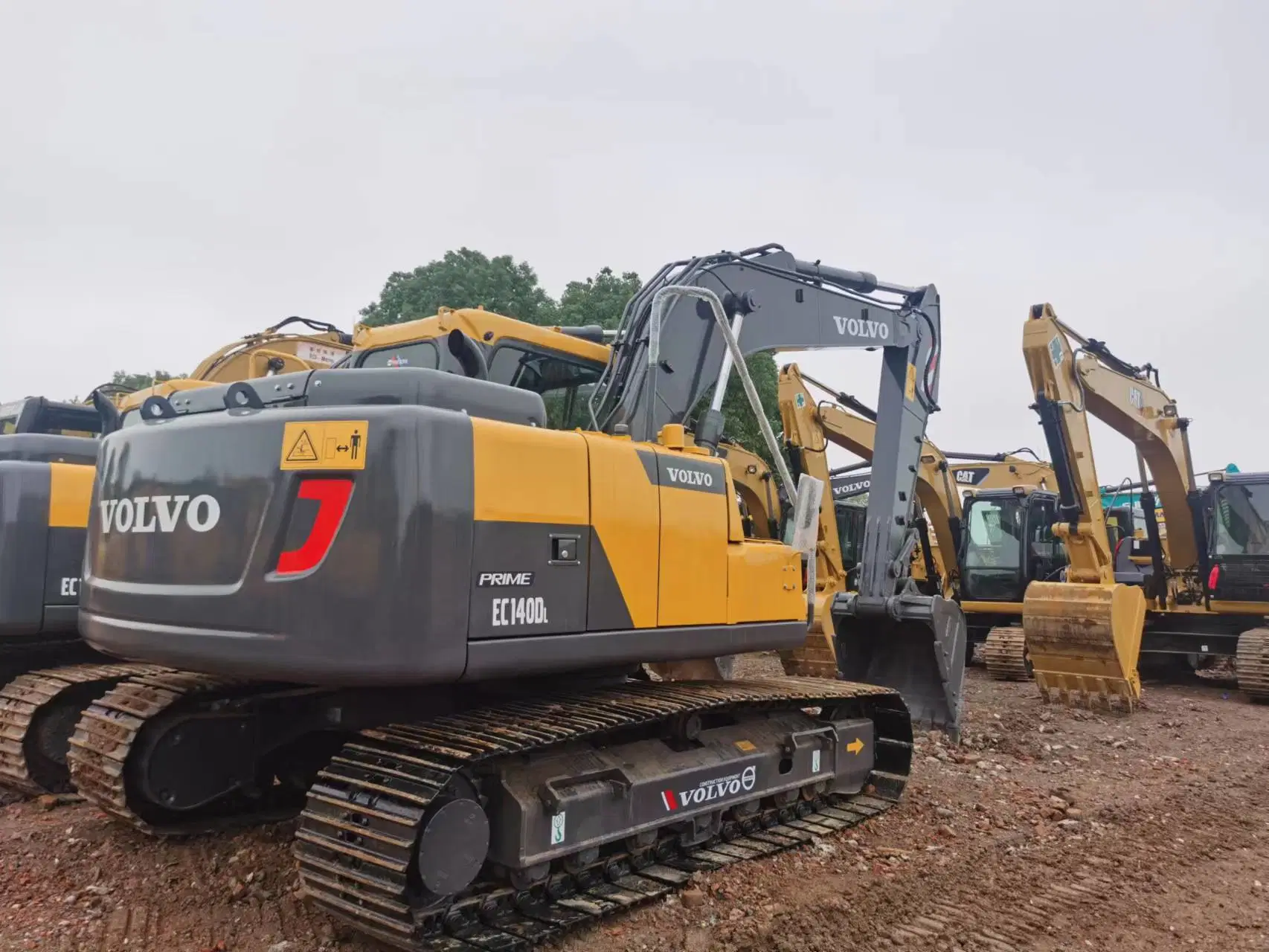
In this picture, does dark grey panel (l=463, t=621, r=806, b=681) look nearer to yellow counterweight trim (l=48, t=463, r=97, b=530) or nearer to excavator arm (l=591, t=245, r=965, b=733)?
excavator arm (l=591, t=245, r=965, b=733)

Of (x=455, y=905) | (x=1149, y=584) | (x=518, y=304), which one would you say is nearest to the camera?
(x=455, y=905)

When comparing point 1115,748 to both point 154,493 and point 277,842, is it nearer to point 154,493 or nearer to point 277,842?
point 277,842

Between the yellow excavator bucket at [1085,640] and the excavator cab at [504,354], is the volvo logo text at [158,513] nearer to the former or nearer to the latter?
the excavator cab at [504,354]

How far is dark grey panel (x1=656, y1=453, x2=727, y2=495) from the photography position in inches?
171

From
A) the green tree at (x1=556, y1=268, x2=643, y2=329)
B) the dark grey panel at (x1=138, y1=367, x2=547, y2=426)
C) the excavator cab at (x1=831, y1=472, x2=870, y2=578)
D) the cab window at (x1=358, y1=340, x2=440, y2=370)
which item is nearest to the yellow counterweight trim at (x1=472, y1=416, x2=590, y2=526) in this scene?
the dark grey panel at (x1=138, y1=367, x2=547, y2=426)

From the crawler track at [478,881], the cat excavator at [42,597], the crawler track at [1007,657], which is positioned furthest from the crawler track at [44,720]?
the crawler track at [1007,657]

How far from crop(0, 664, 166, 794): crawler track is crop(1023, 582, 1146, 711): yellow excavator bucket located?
739 centimetres

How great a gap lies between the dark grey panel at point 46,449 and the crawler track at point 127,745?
1719mm

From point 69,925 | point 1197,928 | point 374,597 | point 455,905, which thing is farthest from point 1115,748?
point 69,925

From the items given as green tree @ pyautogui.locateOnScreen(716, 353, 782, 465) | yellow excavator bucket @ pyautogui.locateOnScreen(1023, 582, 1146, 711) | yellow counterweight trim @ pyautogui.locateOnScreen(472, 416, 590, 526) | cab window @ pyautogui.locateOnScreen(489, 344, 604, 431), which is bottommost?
yellow excavator bucket @ pyautogui.locateOnScreen(1023, 582, 1146, 711)

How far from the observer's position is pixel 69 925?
3.82 meters

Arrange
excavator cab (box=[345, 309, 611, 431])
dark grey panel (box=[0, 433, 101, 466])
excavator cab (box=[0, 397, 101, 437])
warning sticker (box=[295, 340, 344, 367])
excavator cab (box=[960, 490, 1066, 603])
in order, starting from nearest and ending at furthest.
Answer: excavator cab (box=[345, 309, 611, 431])
dark grey panel (box=[0, 433, 101, 466])
excavator cab (box=[0, 397, 101, 437])
warning sticker (box=[295, 340, 344, 367])
excavator cab (box=[960, 490, 1066, 603])

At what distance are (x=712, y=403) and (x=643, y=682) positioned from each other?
4.71 feet

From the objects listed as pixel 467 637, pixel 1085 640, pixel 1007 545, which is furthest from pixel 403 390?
pixel 1007 545
